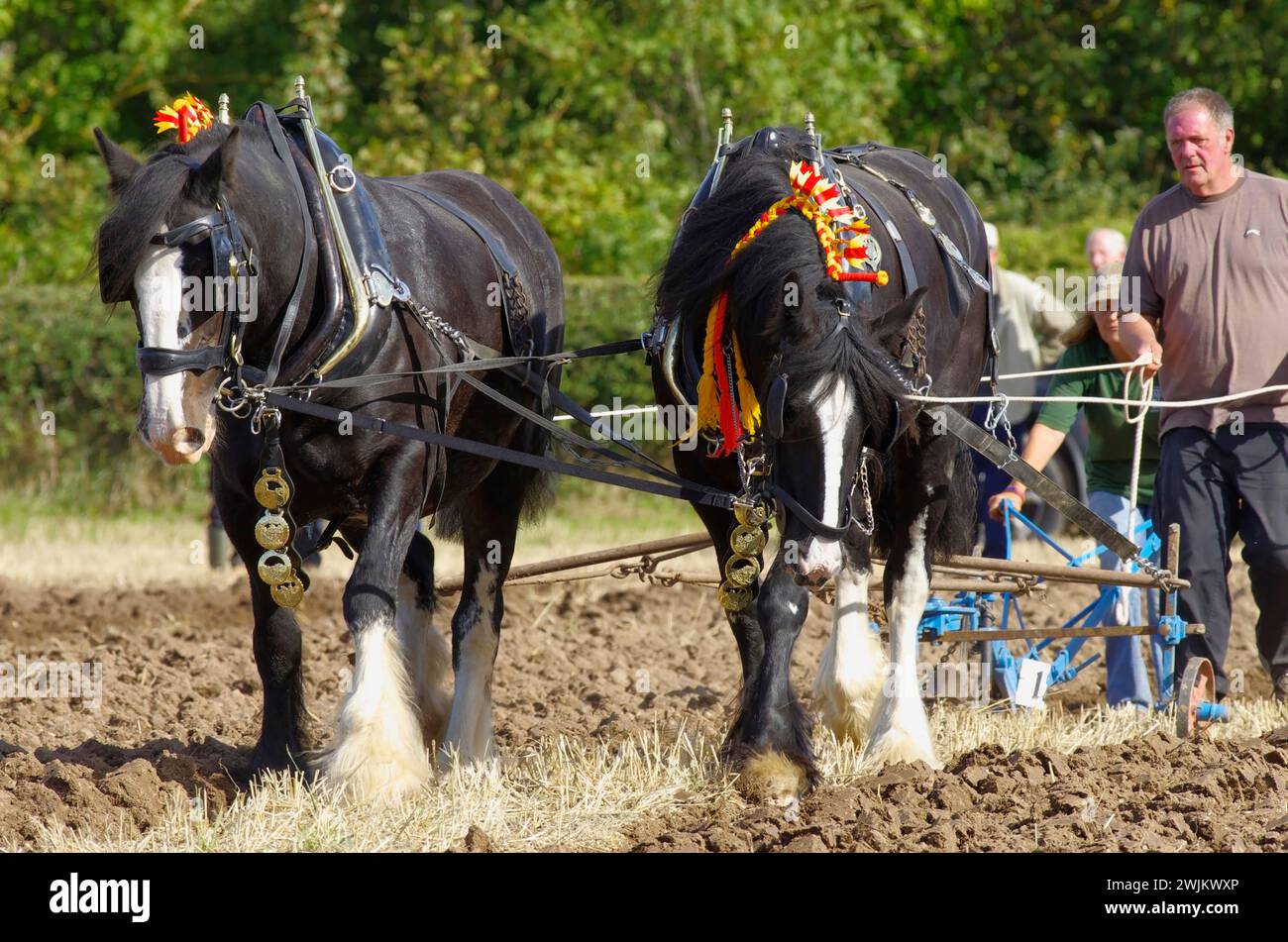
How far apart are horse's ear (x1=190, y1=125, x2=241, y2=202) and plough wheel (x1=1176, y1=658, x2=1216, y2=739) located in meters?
3.44

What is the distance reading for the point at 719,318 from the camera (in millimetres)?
4590

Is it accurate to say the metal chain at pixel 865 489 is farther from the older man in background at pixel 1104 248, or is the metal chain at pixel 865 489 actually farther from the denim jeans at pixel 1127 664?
the older man in background at pixel 1104 248

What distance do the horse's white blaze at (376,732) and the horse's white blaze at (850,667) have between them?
1427 millimetres

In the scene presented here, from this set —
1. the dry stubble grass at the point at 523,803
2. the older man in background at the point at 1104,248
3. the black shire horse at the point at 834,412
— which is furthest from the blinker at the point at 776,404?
the older man in background at the point at 1104,248

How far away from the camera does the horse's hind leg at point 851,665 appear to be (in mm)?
5305

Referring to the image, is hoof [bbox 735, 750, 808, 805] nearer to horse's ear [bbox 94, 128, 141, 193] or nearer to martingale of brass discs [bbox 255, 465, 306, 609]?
martingale of brass discs [bbox 255, 465, 306, 609]

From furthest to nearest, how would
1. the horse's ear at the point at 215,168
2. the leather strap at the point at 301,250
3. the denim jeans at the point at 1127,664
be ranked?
the denim jeans at the point at 1127,664 → the leather strap at the point at 301,250 → the horse's ear at the point at 215,168

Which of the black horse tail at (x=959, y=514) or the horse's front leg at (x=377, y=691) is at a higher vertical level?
the black horse tail at (x=959, y=514)

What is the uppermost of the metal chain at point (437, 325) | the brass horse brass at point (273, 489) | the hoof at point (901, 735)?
the metal chain at point (437, 325)

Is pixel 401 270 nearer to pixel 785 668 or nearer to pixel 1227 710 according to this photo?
pixel 785 668

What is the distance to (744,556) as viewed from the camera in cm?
483

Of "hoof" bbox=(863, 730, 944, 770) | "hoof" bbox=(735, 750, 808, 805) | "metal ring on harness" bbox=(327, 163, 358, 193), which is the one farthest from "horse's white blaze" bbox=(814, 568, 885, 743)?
"metal ring on harness" bbox=(327, 163, 358, 193)

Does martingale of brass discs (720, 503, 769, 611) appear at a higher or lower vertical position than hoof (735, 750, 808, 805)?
higher

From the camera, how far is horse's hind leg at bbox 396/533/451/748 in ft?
18.2
